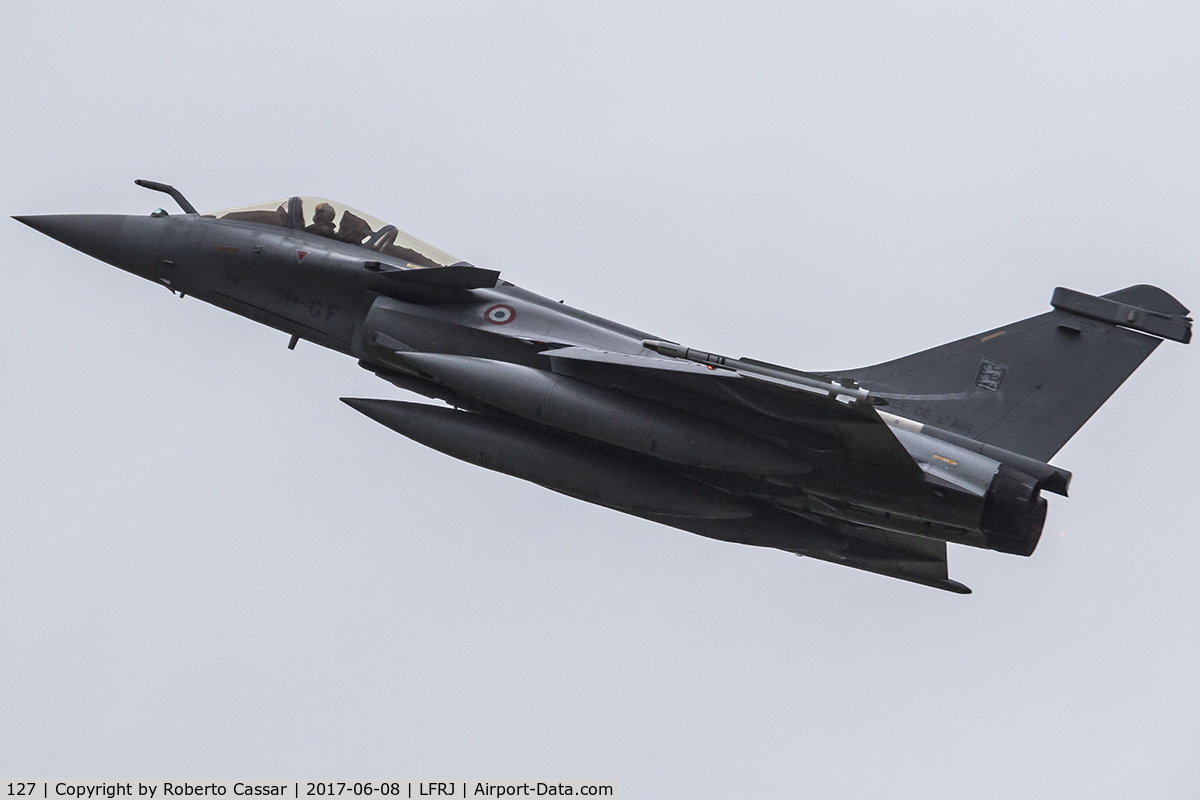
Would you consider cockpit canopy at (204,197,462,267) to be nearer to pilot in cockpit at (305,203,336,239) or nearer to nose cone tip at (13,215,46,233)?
pilot in cockpit at (305,203,336,239)

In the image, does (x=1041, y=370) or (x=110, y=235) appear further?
(x=110, y=235)

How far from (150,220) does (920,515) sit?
8173 millimetres

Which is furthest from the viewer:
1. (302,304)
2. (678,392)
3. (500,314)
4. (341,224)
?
(341,224)

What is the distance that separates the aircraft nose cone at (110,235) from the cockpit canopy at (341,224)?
2.37ft

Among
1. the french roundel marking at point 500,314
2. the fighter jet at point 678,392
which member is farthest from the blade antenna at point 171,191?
the french roundel marking at point 500,314

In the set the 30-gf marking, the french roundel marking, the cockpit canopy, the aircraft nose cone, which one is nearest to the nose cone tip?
the aircraft nose cone

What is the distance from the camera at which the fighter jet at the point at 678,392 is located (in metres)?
11.4

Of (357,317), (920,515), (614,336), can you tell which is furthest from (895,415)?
(357,317)

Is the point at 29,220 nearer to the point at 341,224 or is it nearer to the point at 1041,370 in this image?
the point at 341,224

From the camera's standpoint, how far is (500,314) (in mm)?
12672

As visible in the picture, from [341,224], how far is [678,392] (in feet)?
13.5

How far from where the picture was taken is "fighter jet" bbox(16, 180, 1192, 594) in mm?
11383

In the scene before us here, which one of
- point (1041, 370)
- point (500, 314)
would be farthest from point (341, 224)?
point (1041, 370)

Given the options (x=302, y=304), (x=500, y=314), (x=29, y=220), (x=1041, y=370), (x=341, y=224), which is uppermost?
(x=29, y=220)
